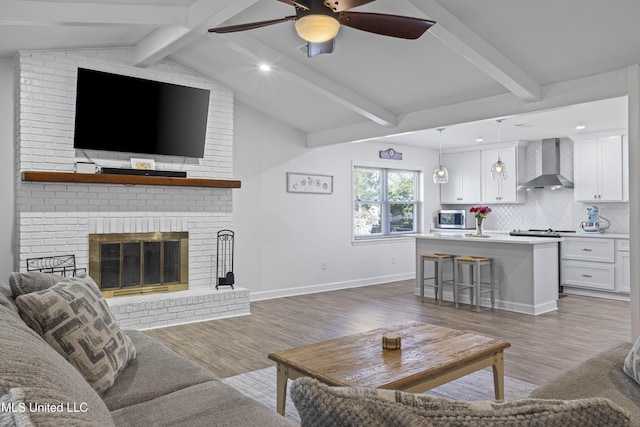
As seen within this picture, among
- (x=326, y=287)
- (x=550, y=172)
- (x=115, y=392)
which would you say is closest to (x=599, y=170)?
(x=550, y=172)

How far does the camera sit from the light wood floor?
150 inches

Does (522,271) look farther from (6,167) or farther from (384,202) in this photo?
(6,167)

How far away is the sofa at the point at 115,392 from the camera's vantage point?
0.77 metres

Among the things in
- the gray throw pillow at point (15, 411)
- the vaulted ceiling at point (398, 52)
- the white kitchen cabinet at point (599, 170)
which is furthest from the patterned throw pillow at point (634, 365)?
the white kitchen cabinet at point (599, 170)

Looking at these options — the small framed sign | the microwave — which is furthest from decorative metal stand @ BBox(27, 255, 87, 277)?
the microwave

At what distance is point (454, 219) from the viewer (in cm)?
891

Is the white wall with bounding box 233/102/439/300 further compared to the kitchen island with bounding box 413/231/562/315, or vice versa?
the white wall with bounding box 233/102/439/300

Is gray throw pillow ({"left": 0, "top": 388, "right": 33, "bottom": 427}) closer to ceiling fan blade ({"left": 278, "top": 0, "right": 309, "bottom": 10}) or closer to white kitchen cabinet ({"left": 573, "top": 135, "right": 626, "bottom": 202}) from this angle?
ceiling fan blade ({"left": 278, "top": 0, "right": 309, "bottom": 10})

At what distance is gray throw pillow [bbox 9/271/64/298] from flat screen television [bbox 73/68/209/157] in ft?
10.1

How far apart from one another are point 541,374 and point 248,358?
2.34 meters

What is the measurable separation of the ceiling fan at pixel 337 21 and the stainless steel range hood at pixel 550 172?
5659 millimetres

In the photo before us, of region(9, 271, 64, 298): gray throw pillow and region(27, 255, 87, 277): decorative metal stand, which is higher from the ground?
region(9, 271, 64, 298): gray throw pillow

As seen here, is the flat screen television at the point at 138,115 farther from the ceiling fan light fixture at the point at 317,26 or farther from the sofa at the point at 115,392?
the ceiling fan light fixture at the point at 317,26

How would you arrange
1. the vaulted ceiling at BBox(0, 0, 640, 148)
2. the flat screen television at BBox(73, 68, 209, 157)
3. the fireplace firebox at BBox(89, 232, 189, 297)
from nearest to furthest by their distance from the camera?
the vaulted ceiling at BBox(0, 0, 640, 148)
the flat screen television at BBox(73, 68, 209, 157)
the fireplace firebox at BBox(89, 232, 189, 297)
